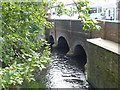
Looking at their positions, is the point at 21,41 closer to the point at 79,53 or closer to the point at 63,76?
the point at 63,76

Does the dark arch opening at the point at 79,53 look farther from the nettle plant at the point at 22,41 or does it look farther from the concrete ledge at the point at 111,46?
the nettle plant at the point at 22,41

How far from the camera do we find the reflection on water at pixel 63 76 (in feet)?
32.6

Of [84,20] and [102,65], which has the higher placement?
[84,20]

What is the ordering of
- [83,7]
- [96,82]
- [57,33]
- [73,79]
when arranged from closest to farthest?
[83,7], [96,82], [73,79], [57,33]

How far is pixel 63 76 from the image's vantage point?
11352mm

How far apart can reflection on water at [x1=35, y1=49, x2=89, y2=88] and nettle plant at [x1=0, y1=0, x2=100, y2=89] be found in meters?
6.07

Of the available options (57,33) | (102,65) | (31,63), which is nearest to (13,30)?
(31,63)

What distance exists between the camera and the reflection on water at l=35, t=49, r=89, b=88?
9.94m

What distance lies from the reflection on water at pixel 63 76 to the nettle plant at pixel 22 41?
6065 millimetres

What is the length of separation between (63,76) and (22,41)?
27.2 ft

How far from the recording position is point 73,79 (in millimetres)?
10711

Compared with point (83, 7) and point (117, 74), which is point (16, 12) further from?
point (117, 74)

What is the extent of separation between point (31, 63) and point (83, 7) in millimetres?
1551

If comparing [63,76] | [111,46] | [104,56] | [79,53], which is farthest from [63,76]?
[79,53]
